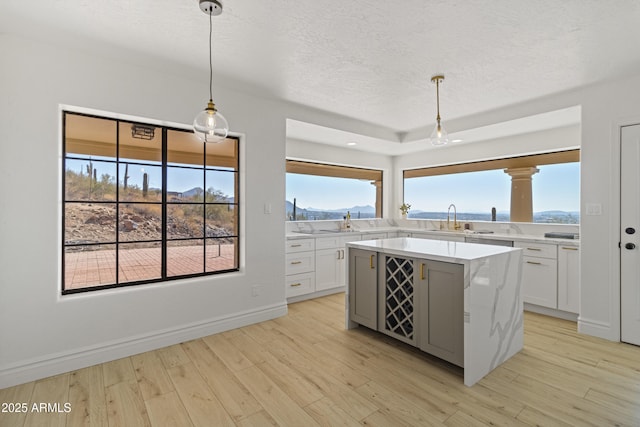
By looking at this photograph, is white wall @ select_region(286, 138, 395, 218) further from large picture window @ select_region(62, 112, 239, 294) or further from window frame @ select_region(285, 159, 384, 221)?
large picture window @ select_region(62, 112, 239, 294)

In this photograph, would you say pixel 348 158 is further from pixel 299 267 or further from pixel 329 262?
pixel 299 267

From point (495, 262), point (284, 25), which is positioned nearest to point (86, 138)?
point (284, 25)

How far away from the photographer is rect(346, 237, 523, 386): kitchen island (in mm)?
2289

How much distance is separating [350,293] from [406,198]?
140 inches

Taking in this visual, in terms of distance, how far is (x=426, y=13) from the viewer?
78.7 inches

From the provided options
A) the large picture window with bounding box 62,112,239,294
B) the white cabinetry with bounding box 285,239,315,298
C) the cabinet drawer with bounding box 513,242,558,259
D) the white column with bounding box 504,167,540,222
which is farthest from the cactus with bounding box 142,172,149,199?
the white column with bounding box 504,167,540,222

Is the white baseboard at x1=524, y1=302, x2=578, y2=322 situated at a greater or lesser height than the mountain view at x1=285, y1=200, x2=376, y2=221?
lesser

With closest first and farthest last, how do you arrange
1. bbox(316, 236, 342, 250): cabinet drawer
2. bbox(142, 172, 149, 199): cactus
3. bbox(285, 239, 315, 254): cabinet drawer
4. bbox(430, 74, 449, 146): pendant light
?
1. bbox(430, 74, 449, 146): pendant light
2. bbox(142, 172, 149, 199): cactus
3. bbox(285, 239, 315, 254): cabinet drawer
4. bbox(316, 236, 342, 250): cabinet drawer

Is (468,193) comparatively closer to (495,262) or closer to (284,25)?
(495,262)

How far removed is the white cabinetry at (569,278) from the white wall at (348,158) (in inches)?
125

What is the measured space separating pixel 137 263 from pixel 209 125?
173 centimetres

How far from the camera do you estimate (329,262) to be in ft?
15.1

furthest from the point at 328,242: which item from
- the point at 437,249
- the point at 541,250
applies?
the point at 541,250

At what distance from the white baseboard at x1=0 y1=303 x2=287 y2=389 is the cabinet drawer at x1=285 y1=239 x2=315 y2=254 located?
2.95 ft
